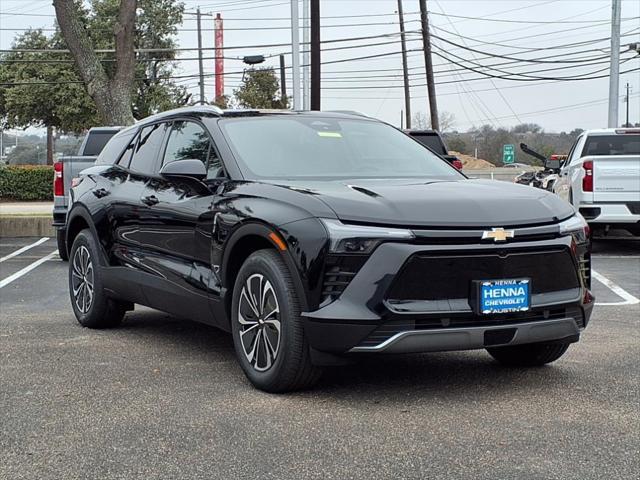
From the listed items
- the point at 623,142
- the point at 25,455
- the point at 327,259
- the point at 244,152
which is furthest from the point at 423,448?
the point at 623,142

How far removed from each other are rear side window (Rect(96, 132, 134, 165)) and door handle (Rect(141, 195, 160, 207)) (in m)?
1.06

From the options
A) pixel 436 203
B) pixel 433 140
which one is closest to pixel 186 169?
pixel 436 203

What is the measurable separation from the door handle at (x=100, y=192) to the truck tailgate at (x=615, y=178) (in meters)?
7.82

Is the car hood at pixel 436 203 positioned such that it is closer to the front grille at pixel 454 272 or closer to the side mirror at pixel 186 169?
the front grille at pixel 454 272

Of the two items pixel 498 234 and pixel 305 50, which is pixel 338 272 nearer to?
pixel 498 234

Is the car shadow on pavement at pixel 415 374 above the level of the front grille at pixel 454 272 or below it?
below

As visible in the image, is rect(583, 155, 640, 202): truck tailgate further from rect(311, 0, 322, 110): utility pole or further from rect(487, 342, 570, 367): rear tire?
rect(311, 0, 322, 110): utility pole

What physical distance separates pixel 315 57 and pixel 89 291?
17095 mm

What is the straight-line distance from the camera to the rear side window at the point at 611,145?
44.0 ft

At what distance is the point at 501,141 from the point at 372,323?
72.0 meters

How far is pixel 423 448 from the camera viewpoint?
3943 millimetres

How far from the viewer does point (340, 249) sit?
443cm

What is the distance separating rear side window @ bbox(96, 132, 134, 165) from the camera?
7211 millimetres

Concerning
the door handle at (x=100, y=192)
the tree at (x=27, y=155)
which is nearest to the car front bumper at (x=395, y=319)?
the door handle at (x=100, y=192)
